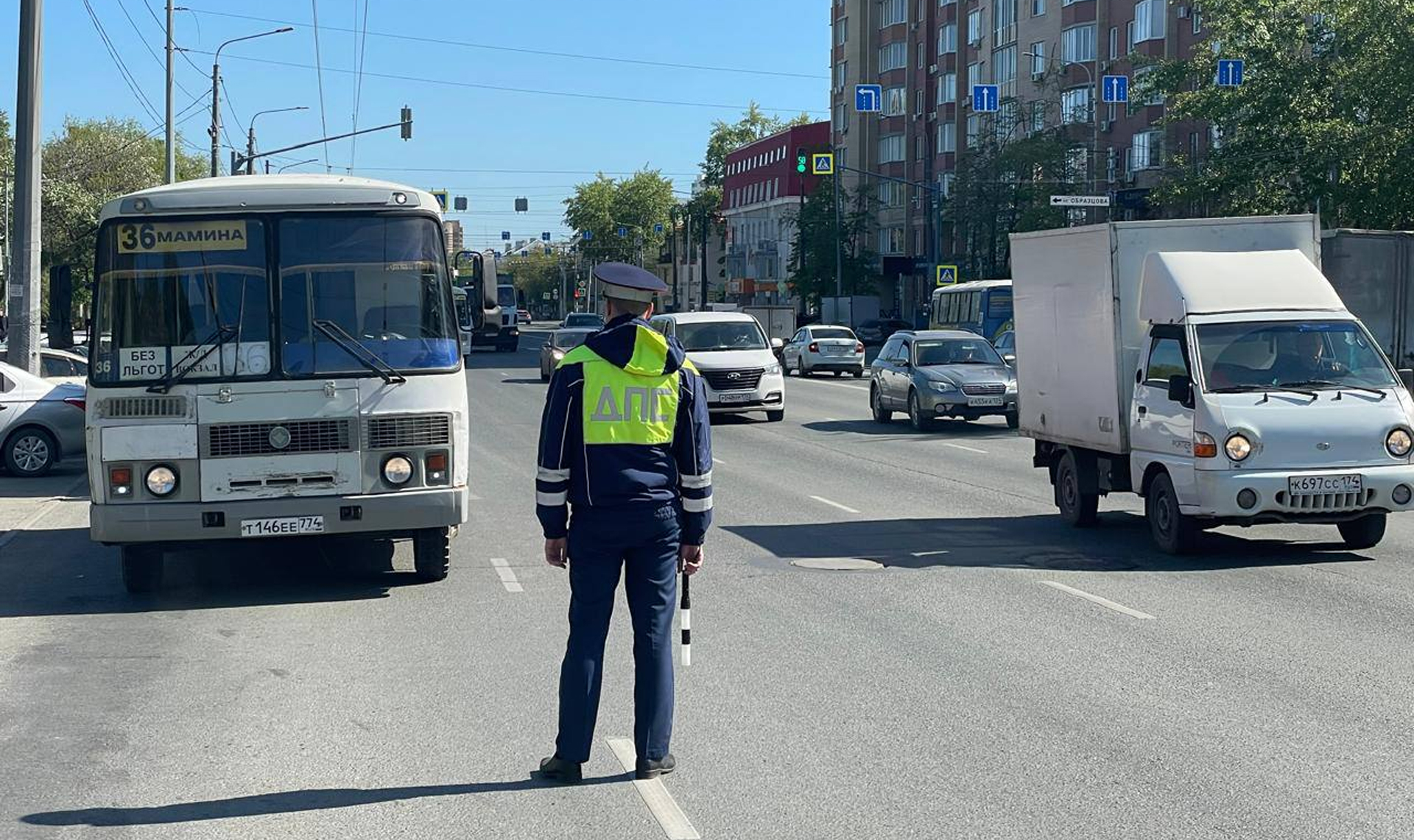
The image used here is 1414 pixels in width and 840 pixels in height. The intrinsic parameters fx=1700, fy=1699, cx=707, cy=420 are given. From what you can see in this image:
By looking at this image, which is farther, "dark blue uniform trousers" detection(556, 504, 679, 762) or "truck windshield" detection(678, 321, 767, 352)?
"truck windshield" detection(678, 321, 767, 352)

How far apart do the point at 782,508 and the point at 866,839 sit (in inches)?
428

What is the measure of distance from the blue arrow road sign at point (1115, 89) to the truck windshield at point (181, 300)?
138 ft

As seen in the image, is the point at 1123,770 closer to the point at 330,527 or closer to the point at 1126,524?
the point at 330,527

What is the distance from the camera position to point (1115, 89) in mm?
49781

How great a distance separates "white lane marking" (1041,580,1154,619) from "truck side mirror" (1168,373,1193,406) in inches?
80.5

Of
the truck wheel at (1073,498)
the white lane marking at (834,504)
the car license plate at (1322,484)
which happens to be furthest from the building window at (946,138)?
the car license plate at (1322,484)

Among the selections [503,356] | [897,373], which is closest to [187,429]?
[897,373]

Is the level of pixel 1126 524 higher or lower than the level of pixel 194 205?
lower

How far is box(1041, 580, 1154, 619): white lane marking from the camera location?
10.0m

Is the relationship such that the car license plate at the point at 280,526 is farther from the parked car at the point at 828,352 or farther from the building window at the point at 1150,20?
the building window at the point at 1150,20

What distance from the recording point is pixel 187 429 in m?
10.5

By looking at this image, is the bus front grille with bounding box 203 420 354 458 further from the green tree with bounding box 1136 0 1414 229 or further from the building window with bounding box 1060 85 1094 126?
the building window with bounding box 1060 85 1094 126

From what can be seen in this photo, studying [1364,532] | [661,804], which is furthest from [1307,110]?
[661,804]

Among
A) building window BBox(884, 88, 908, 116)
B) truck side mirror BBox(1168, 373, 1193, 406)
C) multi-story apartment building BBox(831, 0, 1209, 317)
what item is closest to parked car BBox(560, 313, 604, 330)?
multi-story apartment building BBox(831, 0, 1209, 317)
